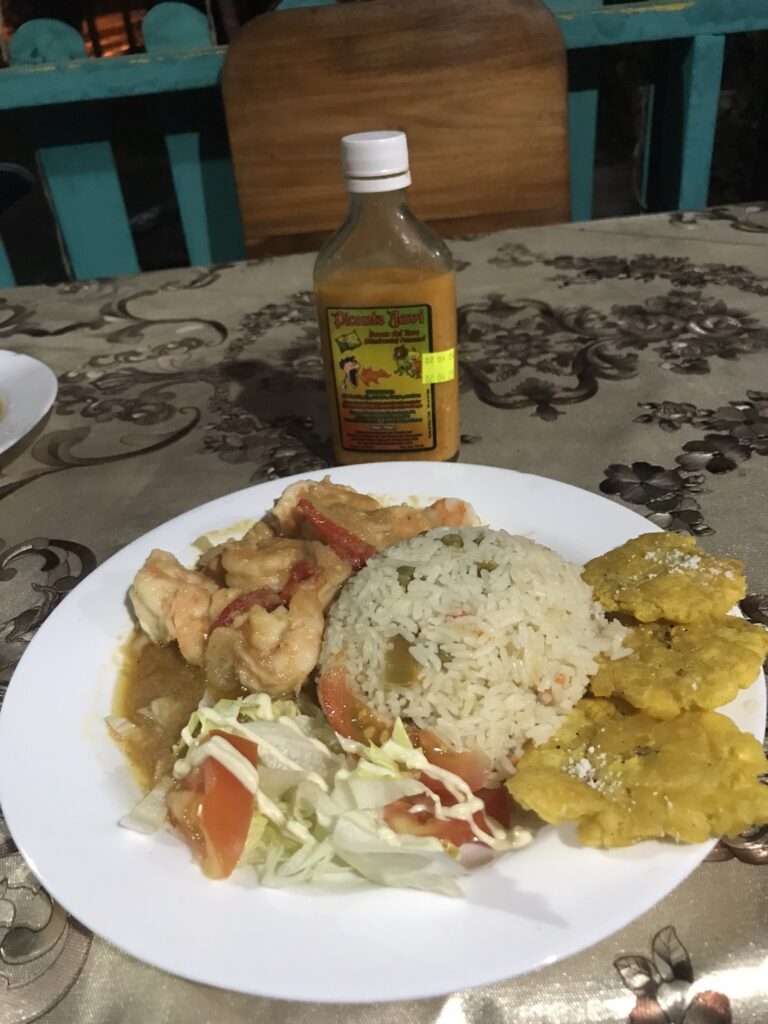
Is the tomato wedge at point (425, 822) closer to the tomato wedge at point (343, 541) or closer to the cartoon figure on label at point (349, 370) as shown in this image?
the tomato wedge at point (343, 541)

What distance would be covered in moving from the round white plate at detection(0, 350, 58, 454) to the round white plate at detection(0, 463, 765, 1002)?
844mm

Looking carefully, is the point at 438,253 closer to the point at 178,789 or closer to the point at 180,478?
the point at 180,478

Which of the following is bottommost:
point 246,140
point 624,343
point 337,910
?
point 624,343

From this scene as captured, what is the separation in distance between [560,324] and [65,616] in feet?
5.60

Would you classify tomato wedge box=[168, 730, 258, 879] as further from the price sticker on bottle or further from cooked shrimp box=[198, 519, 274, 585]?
the price sticker on bottle

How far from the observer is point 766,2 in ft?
11.6

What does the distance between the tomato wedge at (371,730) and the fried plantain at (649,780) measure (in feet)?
→ 0.33

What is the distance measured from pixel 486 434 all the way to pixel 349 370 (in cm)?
45

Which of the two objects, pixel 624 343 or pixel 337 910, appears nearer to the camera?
pixel 337 910

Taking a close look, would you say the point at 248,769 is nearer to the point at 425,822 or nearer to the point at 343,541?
the point at 425,822

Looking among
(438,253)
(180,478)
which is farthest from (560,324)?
(180,478)

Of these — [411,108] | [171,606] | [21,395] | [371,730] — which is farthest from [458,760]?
[411,108]

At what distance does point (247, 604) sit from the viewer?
55.3 inches

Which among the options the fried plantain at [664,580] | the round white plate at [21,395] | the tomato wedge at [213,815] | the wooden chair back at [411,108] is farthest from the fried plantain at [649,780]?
the wooden chair back at [411,108]
